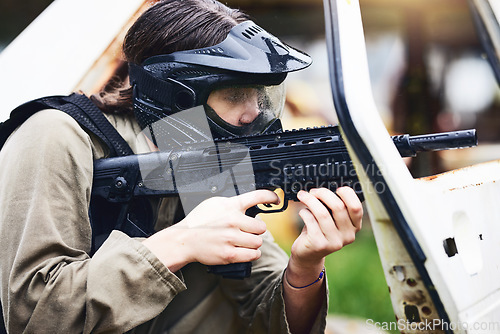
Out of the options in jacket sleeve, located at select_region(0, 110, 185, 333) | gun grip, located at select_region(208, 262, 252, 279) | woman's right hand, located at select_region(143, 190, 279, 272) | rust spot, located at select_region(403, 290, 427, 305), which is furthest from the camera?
gun grip, located at select_region(208, 262, 252, 279)

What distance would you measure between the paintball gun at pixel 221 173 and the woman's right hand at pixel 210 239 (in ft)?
0.42

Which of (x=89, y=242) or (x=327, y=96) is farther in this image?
(x=327, y=96)

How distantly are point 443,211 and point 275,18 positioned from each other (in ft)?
9.58

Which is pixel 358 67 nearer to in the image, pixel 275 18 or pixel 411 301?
pixel 411 301

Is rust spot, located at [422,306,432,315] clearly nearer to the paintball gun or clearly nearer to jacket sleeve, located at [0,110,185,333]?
the paintball gun

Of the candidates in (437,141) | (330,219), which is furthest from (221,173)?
(437,141)

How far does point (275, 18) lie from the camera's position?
13.0ft

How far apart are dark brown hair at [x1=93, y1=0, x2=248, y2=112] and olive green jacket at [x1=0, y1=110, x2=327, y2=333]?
1.00ft

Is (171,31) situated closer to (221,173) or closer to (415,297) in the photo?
(221,173)

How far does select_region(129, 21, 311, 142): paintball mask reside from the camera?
1782 millimetres

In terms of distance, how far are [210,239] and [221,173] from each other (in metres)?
0.27

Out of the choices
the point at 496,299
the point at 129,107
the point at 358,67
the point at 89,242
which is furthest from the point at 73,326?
the point at 496,299

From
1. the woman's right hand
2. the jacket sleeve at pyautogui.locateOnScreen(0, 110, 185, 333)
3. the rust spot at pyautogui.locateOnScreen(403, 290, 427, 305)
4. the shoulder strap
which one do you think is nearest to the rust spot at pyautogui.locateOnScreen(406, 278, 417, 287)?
the rust spot at pyautogui.locateOnScreen(403, 290, 427, 305)

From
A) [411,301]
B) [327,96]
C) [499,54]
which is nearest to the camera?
[411,301]
